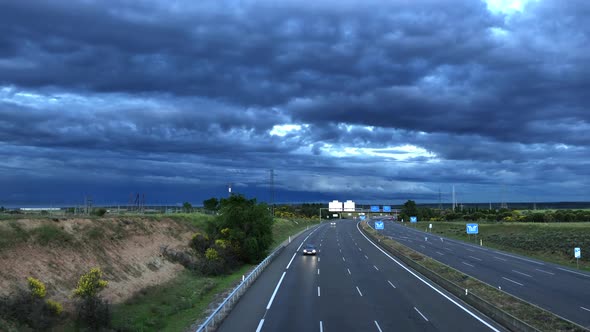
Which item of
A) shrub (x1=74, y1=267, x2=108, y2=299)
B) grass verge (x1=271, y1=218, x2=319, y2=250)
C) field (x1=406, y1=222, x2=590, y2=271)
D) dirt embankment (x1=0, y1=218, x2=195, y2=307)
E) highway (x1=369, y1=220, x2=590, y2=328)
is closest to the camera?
shrub (x1=74, y1=267, x2=108, y2=299)

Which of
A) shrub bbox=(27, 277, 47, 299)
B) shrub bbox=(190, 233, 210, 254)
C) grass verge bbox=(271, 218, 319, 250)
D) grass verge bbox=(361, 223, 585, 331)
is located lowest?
grass verge bbox=(271, 218, 319, 250)

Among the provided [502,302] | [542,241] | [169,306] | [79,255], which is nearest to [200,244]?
[79,255]

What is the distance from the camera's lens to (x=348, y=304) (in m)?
26.2

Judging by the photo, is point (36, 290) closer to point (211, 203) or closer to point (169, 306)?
point (169, 306)

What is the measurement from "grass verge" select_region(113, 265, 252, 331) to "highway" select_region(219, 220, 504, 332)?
8.60 ft

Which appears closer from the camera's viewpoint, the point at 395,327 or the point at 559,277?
the point at 395,327

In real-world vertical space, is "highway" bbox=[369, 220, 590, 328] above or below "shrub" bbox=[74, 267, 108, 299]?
below

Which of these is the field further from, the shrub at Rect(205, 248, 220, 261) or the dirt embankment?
the dirt embankment

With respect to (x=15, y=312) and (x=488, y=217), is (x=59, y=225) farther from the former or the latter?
(x=488, y=217)

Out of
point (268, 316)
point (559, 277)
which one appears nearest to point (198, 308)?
point (268, 316)

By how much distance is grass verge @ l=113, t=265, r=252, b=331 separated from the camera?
2352cm

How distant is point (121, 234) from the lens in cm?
4316

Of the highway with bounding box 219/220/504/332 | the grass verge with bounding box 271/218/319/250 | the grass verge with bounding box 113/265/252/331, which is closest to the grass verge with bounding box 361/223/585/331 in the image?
the highway with bounding box 219/220/504/332

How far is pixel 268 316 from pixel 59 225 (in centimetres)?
1932
